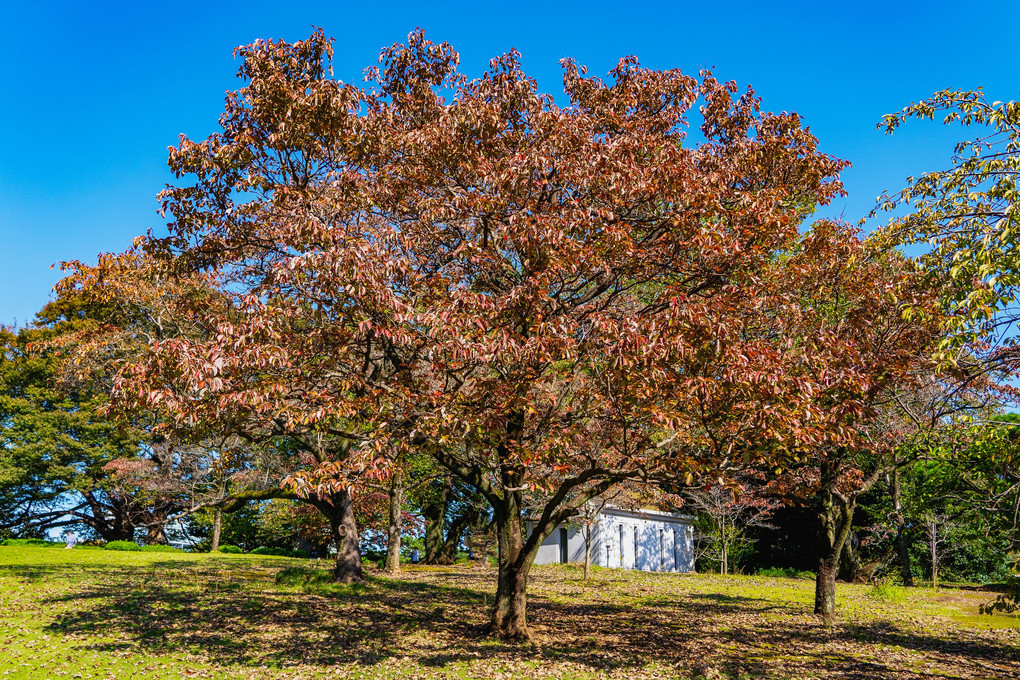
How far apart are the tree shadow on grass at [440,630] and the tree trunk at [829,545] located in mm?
603

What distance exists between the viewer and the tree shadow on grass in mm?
9852

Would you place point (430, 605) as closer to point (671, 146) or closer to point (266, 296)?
point (266, 296)

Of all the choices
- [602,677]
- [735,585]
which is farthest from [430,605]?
[735,585]

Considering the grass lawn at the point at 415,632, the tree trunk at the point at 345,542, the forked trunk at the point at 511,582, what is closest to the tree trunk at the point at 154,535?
the grass lawn at the point at 415,632

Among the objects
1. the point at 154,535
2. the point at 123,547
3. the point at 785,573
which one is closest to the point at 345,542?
the point at 123,547

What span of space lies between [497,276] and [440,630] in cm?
670

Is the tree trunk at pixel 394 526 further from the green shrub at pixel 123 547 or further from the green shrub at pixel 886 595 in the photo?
the green shrub at pixel 886 595

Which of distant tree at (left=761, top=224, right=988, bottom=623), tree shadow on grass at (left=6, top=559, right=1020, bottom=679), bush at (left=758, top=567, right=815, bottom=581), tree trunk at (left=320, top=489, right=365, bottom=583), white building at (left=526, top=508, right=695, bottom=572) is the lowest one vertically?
bush at (left=758, top=567, right=815, bottom=581)

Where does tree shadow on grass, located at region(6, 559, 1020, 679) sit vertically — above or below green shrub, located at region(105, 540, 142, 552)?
Answer: above

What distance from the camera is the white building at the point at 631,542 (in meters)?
32.0

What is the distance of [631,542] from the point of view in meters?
33.6

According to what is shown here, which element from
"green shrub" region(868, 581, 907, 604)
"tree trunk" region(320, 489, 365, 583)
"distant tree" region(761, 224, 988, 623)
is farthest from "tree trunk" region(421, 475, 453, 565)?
"distant tree" region(761, 224, 988, 623)

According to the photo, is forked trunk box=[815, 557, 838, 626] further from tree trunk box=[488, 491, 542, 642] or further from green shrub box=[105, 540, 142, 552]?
green shrub box=[105, 540, 142, 552]

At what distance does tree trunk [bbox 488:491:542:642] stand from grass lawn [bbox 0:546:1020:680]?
0.46m
